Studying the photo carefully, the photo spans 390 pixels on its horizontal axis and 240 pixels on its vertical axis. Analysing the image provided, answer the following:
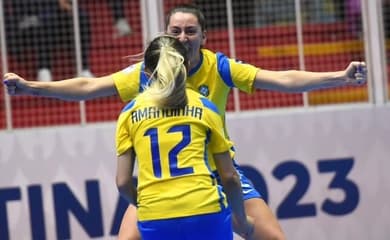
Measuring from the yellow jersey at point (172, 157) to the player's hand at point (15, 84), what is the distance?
0.89 metres

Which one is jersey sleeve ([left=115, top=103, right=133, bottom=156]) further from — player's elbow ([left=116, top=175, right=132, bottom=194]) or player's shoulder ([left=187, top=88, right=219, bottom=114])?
player's shoulder ([left=187, top=88, right=219, bottom=114])

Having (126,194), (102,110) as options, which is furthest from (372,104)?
(126,194)

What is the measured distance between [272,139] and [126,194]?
3263 mm

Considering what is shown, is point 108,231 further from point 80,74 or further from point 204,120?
point 204,120

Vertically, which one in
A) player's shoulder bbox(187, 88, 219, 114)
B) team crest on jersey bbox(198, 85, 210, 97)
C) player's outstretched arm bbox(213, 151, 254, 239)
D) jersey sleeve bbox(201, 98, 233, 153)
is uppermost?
team crest on jersey bbox(198, 85, 210, 97)

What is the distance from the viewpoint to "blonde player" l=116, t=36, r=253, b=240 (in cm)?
477

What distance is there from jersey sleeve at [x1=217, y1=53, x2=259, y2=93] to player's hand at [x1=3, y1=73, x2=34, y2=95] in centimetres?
103

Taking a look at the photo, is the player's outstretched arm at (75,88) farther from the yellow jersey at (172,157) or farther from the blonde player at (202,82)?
the yellow jersey at (172,157)

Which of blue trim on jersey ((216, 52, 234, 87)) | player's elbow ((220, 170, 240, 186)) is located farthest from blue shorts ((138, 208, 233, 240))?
blue trim on jersey ((216, 52, 234, 87))

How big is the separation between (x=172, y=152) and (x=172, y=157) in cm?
2

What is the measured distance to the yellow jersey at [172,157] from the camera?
4.77 metres

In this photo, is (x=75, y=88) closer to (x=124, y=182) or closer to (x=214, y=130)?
(x=124, y=182)

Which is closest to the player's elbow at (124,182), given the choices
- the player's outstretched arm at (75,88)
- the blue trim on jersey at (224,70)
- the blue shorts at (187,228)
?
the blue shorts at (187,228)

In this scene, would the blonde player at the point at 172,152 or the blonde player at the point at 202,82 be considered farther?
the blonde player at the point at 202,82
